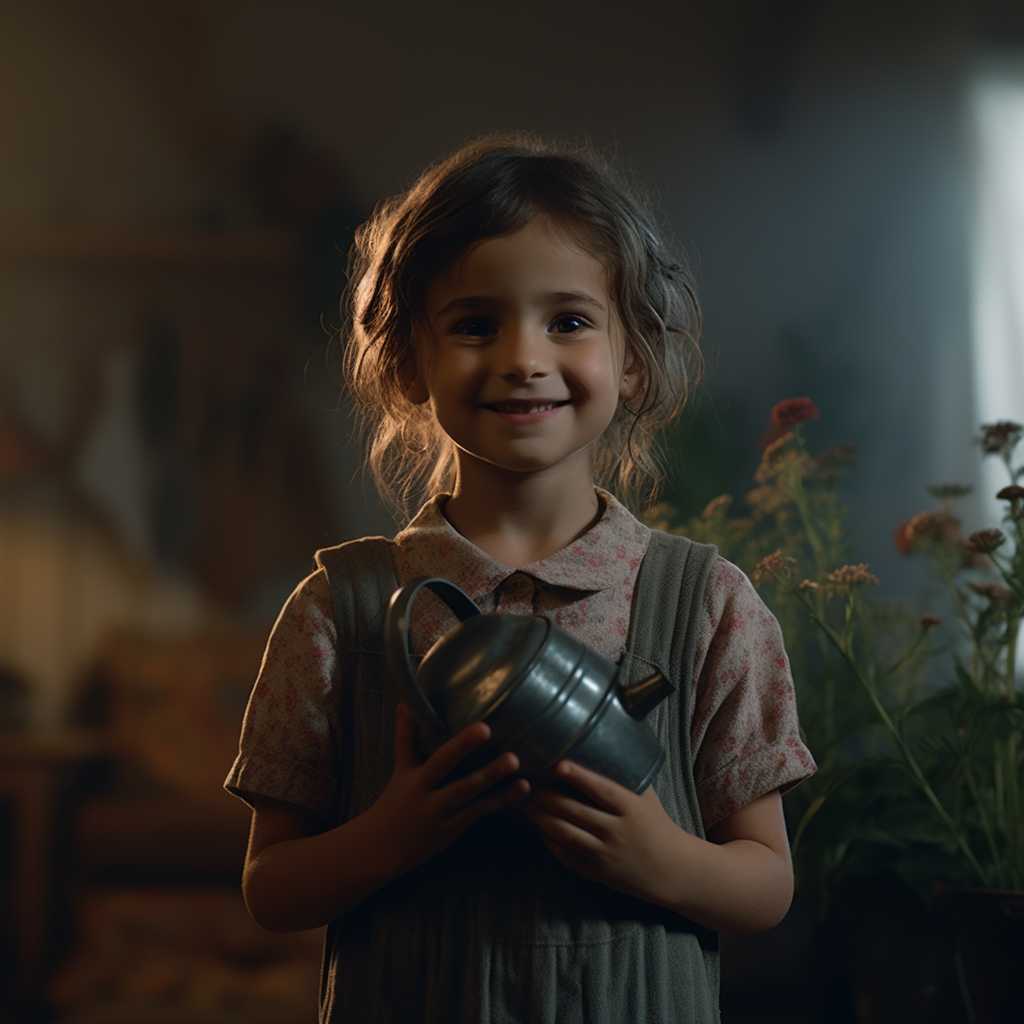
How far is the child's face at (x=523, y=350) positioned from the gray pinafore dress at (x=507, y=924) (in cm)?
14

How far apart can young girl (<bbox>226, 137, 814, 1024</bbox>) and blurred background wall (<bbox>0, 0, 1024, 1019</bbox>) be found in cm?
110

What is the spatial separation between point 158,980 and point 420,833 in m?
1.43

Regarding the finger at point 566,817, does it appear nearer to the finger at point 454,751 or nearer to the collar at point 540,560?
the finger at point 454,751

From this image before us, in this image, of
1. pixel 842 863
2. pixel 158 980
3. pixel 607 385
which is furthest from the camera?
pixel 158 980

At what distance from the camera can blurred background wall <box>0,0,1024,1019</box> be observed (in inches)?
72.8

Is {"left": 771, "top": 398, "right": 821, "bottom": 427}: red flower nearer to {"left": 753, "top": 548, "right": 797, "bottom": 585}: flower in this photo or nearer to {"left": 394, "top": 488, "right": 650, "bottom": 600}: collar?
{"left": 753, "top": 548, "right": 797, "bottom": 585}: flower

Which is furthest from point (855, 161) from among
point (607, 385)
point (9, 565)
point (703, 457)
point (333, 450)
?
point (9, 565)

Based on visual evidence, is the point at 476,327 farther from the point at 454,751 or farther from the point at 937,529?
the point at 937,529

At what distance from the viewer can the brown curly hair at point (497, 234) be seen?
2.47 feet

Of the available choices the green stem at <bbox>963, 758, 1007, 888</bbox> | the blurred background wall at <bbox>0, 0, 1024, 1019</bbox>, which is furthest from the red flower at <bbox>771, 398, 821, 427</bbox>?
the blurred background wall at <bbox>0, 0, 1024, 1019</bbox>

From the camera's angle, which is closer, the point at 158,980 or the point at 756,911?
the point at 756,911

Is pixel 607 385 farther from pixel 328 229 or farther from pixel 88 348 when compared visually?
pixel 88 348

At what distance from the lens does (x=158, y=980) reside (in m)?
Answer: 1.78

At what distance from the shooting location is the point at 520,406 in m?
0.72
